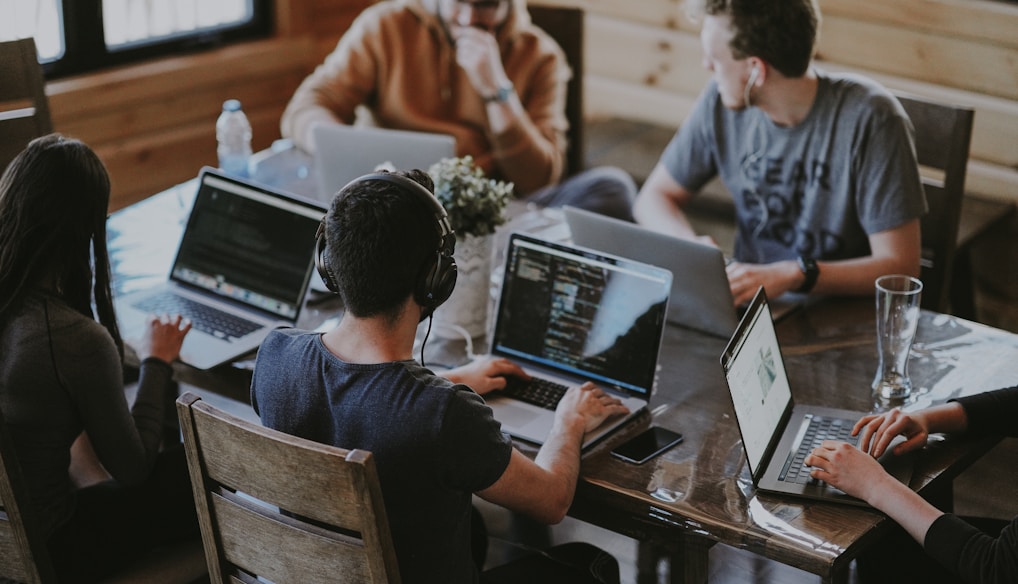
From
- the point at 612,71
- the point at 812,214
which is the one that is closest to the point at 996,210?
the point at 812,214

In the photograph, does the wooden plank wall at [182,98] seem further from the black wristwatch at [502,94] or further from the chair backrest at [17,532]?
the chair backrest at [17,532]

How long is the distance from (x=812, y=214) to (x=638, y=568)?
0.84 m

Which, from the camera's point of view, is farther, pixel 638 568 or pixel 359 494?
pixel 638 568

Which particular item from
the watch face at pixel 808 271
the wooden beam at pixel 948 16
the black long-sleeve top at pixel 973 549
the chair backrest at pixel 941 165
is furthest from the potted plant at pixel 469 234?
the wooden beam at pixel 948 16

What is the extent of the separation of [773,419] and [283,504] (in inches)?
30.8

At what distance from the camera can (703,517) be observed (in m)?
1.59

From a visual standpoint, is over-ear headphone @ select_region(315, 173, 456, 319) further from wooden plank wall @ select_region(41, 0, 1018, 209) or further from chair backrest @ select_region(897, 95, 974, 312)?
wooden plank wall @ select_region(41, 0, 1018, 209)

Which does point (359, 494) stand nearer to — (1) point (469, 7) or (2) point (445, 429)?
A: (2) point (445, 429)

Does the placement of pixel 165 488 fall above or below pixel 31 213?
below

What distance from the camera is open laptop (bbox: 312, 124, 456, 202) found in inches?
97.2

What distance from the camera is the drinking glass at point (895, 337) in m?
1.92

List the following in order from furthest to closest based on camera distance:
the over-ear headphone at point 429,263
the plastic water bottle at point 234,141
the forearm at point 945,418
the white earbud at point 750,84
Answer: the plastic water bottle at point 234,141
the white earbud at point 750,84
the forearm at point 945,418
the over-ear headphone at point 429,263

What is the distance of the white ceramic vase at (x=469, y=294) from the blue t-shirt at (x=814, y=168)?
71cm

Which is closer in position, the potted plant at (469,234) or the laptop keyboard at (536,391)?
the laptop keyboard at (536,391)
